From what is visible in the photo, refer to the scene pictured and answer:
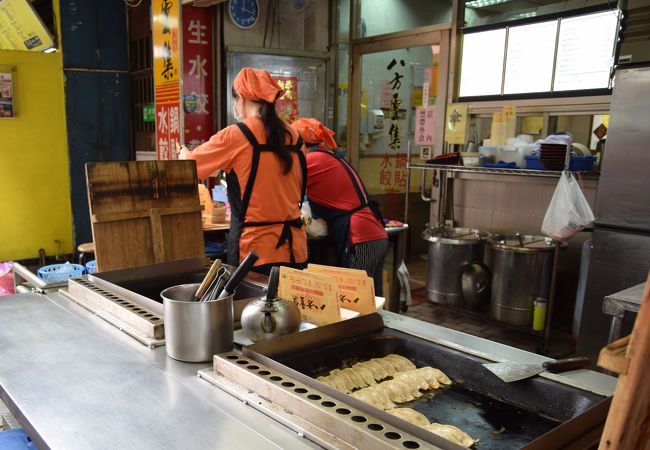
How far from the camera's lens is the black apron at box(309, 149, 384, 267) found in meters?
3.96

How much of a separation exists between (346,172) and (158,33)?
9.72ft

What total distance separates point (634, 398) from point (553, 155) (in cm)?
432

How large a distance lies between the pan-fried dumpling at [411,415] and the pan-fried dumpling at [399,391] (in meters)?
0.09

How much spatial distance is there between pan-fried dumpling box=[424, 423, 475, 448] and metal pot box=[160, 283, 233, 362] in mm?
621

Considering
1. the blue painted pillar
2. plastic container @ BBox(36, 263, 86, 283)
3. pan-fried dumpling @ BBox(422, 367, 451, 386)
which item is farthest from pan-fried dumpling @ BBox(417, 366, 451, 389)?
the blue painted pillar

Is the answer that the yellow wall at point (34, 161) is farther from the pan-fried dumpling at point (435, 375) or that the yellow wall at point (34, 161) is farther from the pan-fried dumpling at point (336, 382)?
the pan-fried dumpling at point (435, 375)

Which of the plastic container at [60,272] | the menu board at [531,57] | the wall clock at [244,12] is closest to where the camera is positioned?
the plastic container at [60,272]

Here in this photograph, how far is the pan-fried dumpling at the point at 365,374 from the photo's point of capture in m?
1.58

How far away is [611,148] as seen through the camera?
12.5 ft

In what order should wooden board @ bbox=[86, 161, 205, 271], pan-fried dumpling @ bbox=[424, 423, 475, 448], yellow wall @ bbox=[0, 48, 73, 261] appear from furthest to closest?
1. yellow wall @ bbox=[0, 48, 73, 261]
2. wooden board @ bbox=[86, 161, 205, 271]
3. pan-fried dumpling @ bbox=[424, 423, 475, 448]

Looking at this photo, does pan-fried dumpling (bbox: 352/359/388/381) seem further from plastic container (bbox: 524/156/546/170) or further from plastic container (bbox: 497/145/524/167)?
plastic container (bbox: 497/145/524/167)

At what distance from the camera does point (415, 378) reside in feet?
5.18

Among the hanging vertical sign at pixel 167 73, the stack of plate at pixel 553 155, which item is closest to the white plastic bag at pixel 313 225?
the stack of plate at pixel 553 155

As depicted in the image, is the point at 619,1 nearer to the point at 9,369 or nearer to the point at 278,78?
the point at 278,78
